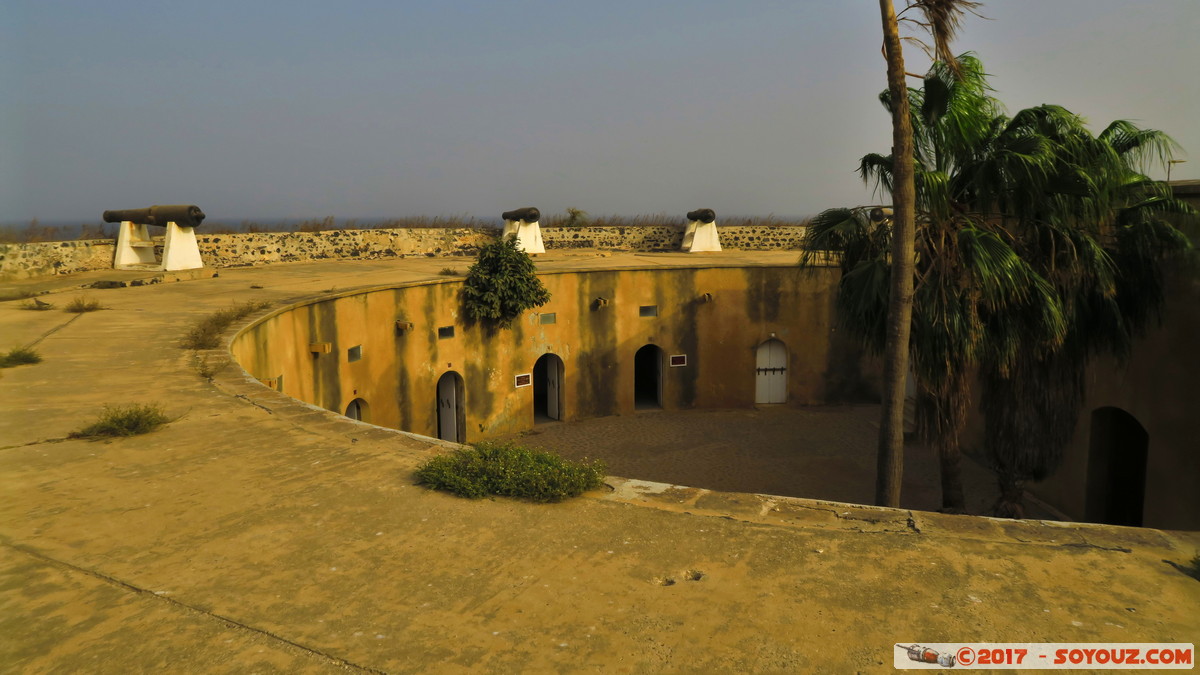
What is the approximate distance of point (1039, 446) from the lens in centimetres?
1047

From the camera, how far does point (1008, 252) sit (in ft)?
29.4

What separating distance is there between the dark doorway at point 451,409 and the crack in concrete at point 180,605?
12693 mm

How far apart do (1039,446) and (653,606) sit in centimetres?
865

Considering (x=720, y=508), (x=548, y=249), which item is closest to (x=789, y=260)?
(x=548, y=249)

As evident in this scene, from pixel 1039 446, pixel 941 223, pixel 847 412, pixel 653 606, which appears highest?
pixel 941 223

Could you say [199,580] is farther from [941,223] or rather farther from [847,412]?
[847,412]

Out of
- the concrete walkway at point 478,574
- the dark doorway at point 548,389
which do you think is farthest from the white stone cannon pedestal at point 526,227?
the concrete walkway at point 478,574

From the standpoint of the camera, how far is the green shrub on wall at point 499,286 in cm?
1688

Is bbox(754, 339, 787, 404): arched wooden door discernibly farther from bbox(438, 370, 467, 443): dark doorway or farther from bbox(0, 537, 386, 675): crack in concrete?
bbox(0, 537, 386, 675): crack in concrete

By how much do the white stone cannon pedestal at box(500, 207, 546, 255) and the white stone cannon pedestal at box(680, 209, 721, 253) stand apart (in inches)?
207

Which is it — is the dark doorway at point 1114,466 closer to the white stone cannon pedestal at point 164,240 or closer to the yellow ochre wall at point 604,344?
the yellow ochre wall at point 604,344

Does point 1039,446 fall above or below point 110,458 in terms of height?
below

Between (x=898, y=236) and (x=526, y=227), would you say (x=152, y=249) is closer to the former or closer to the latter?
(x=526, y=227)

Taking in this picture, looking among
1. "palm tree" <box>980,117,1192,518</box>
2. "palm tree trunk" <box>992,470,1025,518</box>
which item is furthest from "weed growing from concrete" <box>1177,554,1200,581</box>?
"palm tree trunk" <box>992,470,1025,518</box>
